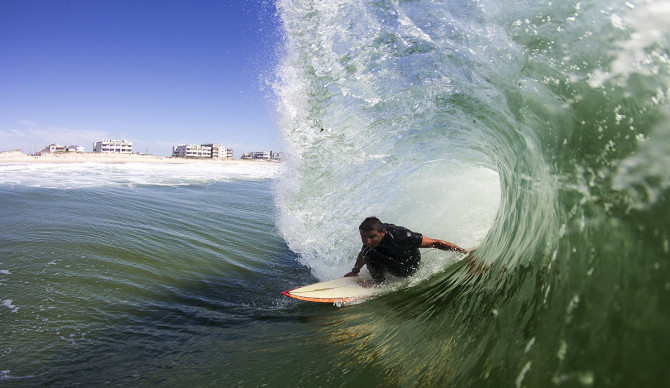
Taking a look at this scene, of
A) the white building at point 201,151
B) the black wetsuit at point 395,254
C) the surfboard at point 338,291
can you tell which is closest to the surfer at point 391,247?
the black wetsuit at point 395,254

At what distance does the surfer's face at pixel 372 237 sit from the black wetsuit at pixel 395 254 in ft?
0.48

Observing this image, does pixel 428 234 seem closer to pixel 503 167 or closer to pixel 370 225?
pixel 503 167

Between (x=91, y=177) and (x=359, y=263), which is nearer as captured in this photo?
(x=359, y=263)

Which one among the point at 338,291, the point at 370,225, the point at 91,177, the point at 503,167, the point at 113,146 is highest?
the point at 113,146

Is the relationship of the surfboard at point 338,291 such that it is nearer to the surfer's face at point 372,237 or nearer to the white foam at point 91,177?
the surfer's face at point 372,237

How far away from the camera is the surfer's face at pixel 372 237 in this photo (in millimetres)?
4340

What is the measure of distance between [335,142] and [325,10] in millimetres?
2224

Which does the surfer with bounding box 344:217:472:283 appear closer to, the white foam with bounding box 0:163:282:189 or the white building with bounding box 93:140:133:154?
the white foam with bounding box 0:163:282:189

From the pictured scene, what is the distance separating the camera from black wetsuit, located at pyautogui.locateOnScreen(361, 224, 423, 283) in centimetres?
464

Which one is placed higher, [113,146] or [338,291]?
[113,146]

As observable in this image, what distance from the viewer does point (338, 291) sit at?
4914 mm

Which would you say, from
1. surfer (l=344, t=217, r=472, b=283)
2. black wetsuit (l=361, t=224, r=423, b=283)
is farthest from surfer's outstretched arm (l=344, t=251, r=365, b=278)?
black wetsuit (l=361, t=224, r=423, b=283)

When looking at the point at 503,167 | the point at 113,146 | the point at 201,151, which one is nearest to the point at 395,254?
the point at 503,167

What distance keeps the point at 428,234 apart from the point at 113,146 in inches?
6170
